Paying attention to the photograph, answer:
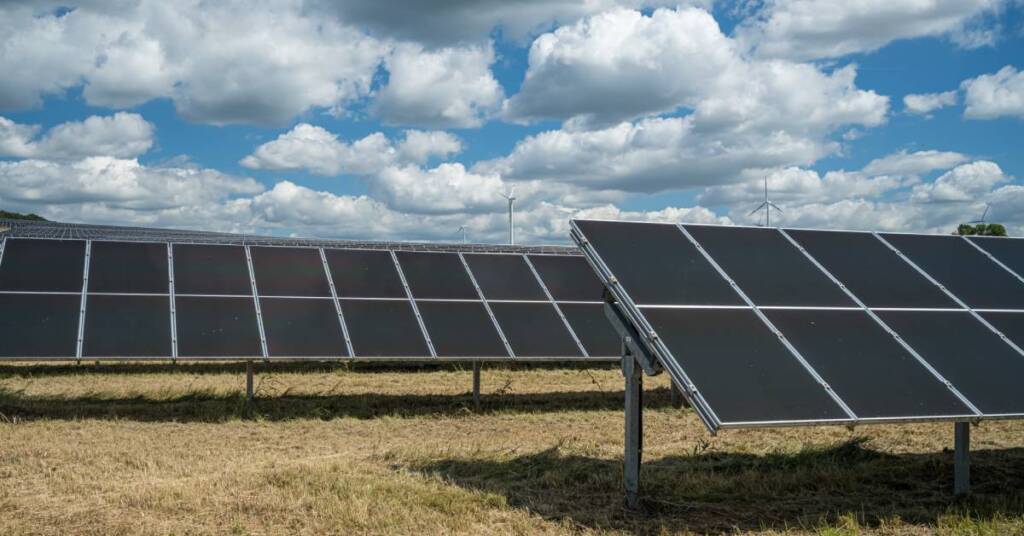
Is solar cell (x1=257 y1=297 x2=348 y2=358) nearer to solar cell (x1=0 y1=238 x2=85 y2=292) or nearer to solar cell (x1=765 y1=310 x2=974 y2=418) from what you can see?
solar cell (x1=0 y1=238 x2=85 y2=292)

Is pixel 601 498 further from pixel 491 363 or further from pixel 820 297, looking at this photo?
pixel 491 363

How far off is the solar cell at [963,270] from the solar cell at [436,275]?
11.2m

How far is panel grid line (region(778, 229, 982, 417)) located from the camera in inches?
449

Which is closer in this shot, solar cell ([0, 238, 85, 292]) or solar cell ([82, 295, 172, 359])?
solar cell ([82, 295, 172, 359])

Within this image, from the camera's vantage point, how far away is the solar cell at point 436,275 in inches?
916

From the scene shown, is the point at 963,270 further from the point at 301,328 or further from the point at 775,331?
the point at 301,328

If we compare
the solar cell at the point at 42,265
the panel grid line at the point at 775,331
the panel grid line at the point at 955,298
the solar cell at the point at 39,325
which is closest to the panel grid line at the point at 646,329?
the panel grid line at the point at 775,331

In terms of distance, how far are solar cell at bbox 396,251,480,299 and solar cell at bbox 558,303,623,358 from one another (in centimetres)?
262

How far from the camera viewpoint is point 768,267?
45.0ft

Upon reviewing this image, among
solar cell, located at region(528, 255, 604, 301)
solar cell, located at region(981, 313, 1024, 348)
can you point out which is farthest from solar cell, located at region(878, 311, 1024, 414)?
solar cell, located at region(528, 255, 604, 301)

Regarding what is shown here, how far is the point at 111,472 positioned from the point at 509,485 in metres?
6.29

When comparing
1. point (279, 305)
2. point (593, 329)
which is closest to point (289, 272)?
point (279, 305)

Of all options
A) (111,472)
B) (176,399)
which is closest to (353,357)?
(176,399)

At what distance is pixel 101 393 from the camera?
22594mm
